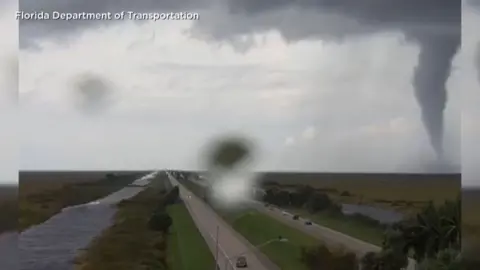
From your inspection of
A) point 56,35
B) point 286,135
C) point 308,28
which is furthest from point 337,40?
point 56,35

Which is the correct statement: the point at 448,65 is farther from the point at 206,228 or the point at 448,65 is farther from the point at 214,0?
the point at 206,228

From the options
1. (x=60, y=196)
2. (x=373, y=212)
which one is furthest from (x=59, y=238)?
(x=373, y=212)

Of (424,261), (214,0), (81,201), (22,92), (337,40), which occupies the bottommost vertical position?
(424,261)

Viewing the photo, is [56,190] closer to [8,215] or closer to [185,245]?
[8,215]

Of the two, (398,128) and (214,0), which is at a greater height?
(214,0)

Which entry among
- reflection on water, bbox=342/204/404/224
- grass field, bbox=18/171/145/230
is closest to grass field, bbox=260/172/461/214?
reflection on water, bbox=342/204/404/224

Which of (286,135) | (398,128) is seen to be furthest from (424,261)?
(286,135)

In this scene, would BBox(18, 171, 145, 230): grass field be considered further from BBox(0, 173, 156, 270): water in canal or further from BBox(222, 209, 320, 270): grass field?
BBox(222, 209, 320, 270): grass field
